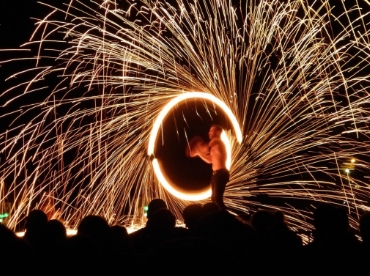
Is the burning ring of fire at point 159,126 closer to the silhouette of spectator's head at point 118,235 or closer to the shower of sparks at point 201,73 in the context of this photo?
the shower of sparks at point 201,73

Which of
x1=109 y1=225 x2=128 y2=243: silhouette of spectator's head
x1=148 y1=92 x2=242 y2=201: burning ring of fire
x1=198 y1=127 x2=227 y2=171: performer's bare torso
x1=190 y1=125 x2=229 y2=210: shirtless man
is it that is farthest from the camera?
x1=148 y1=92 x2=242 y2=201: burning ring of fire

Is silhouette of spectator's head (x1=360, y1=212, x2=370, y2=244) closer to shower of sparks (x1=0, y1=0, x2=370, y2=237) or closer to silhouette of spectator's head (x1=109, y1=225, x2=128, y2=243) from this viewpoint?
silhouette of spectator's head (x1=109, y1=225, x2=128, y2=243)

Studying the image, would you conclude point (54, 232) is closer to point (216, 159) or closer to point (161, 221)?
point (161, 221)

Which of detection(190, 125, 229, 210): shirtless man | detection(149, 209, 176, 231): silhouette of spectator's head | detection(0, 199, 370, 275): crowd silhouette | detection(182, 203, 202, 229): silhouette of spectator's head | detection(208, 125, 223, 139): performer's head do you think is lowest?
detection(0, 199, 370, 275): crowd silhouette

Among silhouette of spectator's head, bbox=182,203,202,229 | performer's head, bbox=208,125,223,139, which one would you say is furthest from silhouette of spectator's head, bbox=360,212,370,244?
performer's head, bbox=208,125,223,139

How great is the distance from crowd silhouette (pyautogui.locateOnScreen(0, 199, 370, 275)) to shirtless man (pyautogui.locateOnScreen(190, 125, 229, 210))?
9.10 feet

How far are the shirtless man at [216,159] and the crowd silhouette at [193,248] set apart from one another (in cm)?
277

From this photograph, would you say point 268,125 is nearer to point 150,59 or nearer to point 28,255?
point 150,59

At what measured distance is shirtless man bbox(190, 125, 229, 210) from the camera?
8.01 m

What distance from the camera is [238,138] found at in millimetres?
8688

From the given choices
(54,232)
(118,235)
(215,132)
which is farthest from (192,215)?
(215,132)

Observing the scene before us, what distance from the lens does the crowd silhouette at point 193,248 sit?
279 cm

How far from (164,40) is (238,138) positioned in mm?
1722

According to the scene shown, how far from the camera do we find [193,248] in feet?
9.20
